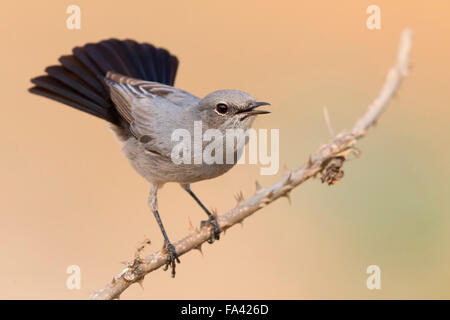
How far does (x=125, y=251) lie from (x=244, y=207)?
13.5ft

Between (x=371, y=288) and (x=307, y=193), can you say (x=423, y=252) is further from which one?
(x=307, y=193)

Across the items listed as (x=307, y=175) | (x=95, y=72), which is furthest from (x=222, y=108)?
(x=307, y=175)

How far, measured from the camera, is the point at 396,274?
6.40 m

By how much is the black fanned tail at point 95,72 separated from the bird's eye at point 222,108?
133 centimetres

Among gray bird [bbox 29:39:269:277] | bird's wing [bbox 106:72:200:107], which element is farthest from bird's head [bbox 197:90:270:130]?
bird's wing [bbox 106:72:200:107]

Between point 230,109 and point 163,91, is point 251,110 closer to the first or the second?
point 230,109

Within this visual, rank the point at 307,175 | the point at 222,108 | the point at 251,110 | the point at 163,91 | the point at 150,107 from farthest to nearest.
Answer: the point at 163,91
the point at 150,107
the point at 222,108
the point at 251,110
the point at 307,175

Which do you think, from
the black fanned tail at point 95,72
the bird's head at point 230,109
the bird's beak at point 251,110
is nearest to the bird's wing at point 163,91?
the black fanned tail at point 95,72

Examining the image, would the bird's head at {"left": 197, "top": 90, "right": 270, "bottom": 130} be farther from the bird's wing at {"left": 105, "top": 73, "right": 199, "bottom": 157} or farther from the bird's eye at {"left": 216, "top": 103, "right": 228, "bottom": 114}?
the bird's wing at {"left": 105, "top": 73, "right": 199, "bottom": 157}

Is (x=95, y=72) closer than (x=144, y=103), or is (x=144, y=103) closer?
(x=144, y=103)

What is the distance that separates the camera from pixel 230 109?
14.0 feet

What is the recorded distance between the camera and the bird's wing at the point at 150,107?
480 centimetres

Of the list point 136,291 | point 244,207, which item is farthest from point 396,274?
point 244,207

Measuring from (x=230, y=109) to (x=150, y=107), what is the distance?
106 cm
